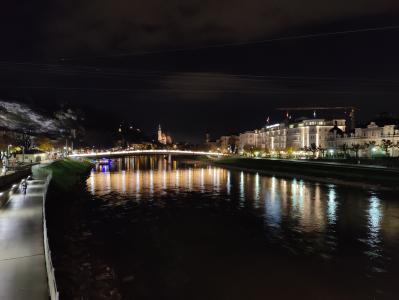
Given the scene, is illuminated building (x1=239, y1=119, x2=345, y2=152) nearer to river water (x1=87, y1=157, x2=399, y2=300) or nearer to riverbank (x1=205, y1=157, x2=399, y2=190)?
riverbank (x1=205, y1=157, x2=399, y2=190)

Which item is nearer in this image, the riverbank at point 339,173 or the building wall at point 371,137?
the riverbank at point 339,173

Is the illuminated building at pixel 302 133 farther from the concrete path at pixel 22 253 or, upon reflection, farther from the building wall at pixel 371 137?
the concrete path at pixel 22 253

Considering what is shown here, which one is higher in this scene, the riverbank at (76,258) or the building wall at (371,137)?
the building wall at (371,137)

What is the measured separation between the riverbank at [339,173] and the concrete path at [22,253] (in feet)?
136

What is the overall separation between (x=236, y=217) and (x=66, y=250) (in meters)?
14.1

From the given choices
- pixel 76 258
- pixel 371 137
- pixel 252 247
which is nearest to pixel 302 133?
pixel 371 137

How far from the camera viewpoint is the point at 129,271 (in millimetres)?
16594

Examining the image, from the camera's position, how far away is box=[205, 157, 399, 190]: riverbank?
47.7m

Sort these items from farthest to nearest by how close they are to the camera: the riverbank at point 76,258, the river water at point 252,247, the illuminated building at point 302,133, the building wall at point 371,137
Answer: the illuminated building at point 302,133 → the building wall at point 371,137 → the river water at point 252,247 → the riverbank at point 76,258

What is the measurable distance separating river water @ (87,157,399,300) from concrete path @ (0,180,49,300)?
3.63 meters

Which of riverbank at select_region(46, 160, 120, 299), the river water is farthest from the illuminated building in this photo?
riverbank at select_region(46, 160, 120, 299)

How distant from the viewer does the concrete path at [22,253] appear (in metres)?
10.6

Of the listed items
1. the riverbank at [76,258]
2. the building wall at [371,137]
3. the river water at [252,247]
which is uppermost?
the building wall at [371,137]

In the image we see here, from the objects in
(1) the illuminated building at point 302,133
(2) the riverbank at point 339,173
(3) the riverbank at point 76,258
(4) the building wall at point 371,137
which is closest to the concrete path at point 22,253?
(3) the riverbank at point 76,258
